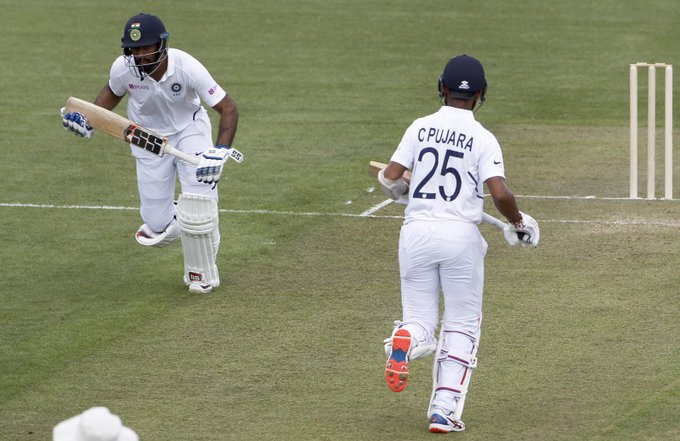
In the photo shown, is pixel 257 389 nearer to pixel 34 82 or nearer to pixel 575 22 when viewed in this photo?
pixel 34 82

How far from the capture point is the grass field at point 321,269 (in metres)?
7.27

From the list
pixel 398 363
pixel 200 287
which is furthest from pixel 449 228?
pixel 200 287

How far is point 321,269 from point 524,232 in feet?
10.9

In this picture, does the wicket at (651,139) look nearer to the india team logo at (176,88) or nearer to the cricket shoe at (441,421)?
the india team logo at (176,88)

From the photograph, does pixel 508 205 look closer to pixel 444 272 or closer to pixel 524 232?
pixel 524 232

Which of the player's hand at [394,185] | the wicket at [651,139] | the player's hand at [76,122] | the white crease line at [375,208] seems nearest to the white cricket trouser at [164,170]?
the player's hand at [76,122]

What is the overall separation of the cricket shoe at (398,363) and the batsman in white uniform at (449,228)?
3cm

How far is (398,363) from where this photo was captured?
6652mm

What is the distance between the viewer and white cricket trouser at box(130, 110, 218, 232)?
31.5ft

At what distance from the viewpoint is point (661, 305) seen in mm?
9070

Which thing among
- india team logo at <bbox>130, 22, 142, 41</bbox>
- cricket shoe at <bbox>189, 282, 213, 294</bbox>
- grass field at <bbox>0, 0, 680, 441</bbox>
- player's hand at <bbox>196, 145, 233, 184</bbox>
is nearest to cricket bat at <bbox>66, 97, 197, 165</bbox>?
player's hand at <bbox>196, 145, 233, 184</bbox>

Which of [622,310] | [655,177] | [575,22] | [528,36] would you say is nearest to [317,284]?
[622,310]

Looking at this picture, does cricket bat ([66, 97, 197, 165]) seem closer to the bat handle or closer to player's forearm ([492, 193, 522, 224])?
the bat handle

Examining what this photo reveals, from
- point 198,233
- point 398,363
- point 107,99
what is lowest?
point 398,363
